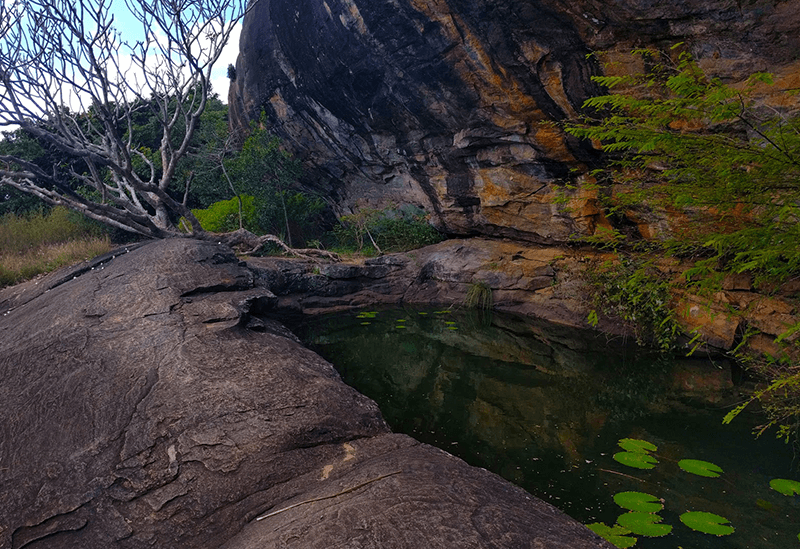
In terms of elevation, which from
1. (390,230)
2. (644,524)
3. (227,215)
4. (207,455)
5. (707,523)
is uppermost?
(227,215)

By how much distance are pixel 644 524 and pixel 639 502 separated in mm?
248

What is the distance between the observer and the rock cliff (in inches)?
253

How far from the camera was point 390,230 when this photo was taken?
12.9m

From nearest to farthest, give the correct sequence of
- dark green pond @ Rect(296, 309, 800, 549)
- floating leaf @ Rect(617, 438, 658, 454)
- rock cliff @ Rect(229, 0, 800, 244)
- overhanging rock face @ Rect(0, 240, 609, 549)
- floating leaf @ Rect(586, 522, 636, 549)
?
overhanging rock face @ Rect(0, 240, 609, 549), floating leaf @ Rect(586, 522, 636, 549), dark green pond @ Rect(296, 309, 800, 549), floating leaf @ Rect(617, 438, 658, 454), rock cliff @ Rect(229, 0, 800, 244)

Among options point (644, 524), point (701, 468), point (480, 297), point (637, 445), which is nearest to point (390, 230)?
point (480, 297)

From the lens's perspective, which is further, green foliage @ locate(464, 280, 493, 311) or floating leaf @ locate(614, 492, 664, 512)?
green foliage @ locate(464, 280, 493, 311)

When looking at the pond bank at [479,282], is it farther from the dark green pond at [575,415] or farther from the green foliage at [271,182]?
the green foliage at [271,182]

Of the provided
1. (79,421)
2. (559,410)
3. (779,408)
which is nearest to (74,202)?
(79,421)

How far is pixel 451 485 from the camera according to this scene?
2758 mm

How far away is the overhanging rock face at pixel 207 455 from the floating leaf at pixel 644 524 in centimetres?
87

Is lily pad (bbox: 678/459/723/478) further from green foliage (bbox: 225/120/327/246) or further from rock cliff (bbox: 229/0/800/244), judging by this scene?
green foliage (bbox: 225/120/327/246)

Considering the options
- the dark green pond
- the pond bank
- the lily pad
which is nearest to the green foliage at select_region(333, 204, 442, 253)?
the pond bank

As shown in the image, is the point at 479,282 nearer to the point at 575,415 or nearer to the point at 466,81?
the point at 466,81

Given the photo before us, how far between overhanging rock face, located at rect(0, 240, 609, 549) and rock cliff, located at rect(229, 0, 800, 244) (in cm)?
446
